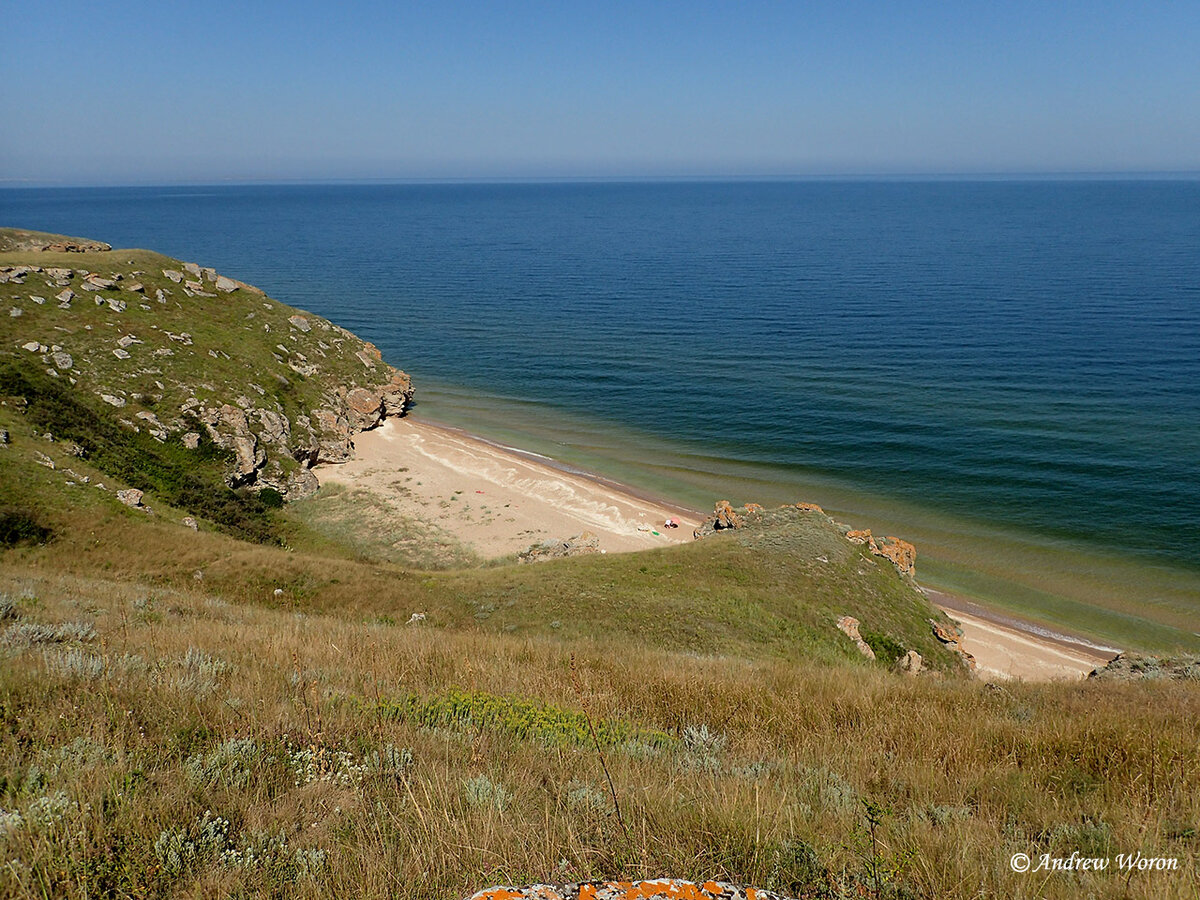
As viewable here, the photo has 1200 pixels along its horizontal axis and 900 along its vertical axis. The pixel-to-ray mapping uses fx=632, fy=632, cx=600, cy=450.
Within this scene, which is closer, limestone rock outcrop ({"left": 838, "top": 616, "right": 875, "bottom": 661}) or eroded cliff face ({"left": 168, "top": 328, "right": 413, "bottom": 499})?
limestone rock outcrop ({"left": 838, "top": 616, "right": 875, "bottom": 661})

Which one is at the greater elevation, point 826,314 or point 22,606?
point 826,314

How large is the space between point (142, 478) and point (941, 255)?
133034 mm

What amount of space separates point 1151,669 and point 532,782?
1653cm

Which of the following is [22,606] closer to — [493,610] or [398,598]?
[398,598]

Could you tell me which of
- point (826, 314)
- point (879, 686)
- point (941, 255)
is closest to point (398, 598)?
point (879, 686)

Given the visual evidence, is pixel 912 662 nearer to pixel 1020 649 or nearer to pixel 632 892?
pixel 1020 649

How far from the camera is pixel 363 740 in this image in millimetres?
5359

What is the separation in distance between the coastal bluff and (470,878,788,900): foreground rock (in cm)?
3540

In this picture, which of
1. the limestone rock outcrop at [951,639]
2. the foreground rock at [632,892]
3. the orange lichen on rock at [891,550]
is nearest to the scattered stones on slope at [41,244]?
the orange lichen on rock at [891,550]

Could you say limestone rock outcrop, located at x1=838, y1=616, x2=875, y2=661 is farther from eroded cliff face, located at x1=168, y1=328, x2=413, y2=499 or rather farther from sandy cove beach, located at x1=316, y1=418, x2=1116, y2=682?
eroded cliff face, located at x1=168, y1=328, x2=413, y2=499

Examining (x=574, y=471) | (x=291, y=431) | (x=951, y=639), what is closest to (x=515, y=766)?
(x=951, y=639)

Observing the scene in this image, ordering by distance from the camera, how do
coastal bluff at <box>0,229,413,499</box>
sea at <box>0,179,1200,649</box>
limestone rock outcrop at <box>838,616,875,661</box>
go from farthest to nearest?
sea at <box>0,179,1200,649</box> → coastal bluff at <box>0,229,413,499</box> → limestone rock outcrop at <box>838,616,875,661</box>

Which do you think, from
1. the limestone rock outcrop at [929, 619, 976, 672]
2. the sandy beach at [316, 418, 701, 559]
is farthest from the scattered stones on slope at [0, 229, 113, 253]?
the limestone rock outcrop at [929, 619, 976, 672]

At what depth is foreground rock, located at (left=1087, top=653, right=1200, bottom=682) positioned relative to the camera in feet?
43.0
